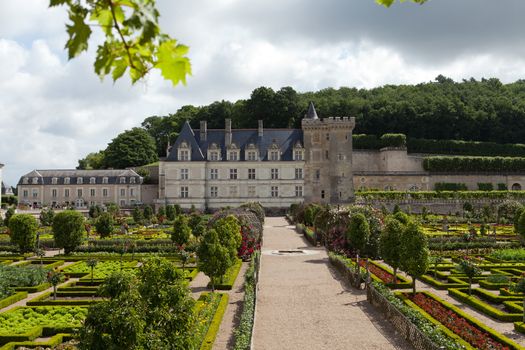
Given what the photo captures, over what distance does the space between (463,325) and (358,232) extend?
36.5 ft

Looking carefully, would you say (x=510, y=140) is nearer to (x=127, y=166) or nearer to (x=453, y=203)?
(x=453, y=203)

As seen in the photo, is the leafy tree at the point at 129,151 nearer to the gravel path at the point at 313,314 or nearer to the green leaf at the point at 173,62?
the gravel path at the point at 313,314

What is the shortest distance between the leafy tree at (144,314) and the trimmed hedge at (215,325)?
6.19 ft

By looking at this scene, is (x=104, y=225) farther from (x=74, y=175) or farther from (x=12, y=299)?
(x=74, y=175)

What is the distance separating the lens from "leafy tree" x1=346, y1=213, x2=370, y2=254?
23922 mm

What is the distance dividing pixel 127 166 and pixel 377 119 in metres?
37.5

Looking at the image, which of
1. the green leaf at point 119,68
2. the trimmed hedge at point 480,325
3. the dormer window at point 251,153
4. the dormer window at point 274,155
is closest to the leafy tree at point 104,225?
the trimmed hedge at point 480,325

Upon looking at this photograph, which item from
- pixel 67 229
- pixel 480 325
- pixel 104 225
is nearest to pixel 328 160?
pixel 104 225

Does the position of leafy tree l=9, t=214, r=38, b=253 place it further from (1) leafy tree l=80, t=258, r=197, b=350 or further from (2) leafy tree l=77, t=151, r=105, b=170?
(2) leafy tree l=77, t=151, r=105, b=170

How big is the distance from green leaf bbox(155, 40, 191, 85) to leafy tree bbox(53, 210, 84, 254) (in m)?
26.9

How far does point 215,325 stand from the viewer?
1337 centimetres

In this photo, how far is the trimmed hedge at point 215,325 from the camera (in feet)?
38.8

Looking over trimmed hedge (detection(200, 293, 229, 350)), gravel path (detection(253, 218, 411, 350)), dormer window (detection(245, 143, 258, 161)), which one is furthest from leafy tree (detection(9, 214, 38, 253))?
dormer window (detection(245, 143, 258, 161))

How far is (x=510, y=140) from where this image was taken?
77.2 m
